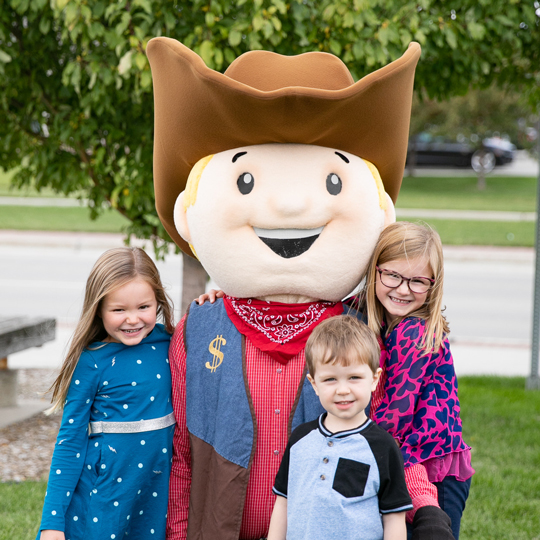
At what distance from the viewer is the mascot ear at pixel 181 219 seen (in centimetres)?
256

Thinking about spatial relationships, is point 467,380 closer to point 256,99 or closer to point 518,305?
point 518,305

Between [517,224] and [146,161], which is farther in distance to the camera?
[517,224]

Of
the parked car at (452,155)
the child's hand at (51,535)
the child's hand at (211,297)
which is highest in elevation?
the parked car at (452,155)

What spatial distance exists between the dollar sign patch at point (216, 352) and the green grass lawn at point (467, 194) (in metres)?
16.6

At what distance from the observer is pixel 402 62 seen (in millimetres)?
2275

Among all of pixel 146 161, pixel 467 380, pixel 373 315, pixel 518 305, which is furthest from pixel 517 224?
pixel 373 315

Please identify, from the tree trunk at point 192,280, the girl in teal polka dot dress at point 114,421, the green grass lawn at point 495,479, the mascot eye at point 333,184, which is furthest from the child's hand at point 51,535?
the tree trunk at point 192,280

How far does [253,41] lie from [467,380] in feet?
14.1

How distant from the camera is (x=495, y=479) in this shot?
4570 mm

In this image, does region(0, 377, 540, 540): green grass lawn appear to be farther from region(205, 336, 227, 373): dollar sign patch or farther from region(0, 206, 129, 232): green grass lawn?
region(0, 206, 129, 232): green grass lawn

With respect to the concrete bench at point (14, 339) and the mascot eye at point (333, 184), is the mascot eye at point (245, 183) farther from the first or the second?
the concrete bench at point (14, 339)

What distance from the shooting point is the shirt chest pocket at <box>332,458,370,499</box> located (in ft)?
6.51

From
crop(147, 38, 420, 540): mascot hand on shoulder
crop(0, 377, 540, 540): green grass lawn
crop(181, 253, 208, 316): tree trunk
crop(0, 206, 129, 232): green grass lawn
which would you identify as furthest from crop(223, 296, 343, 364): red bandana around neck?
crop(0, 206, 129, 232): green grass lawn

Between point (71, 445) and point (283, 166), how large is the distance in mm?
1135
